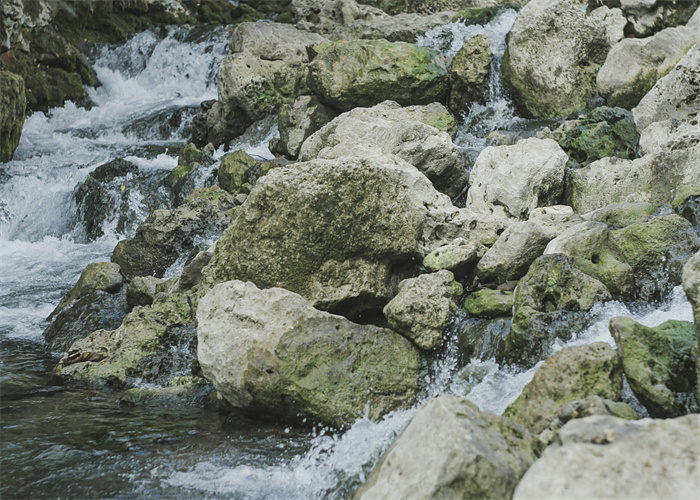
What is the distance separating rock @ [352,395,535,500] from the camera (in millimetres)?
2721

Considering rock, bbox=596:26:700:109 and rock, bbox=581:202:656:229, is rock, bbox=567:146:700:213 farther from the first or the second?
rock, bbox=596:26:700:109

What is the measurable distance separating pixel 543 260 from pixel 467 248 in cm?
102

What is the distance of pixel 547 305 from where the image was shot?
529 centimetres

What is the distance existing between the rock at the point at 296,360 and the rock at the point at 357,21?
51.8 ft

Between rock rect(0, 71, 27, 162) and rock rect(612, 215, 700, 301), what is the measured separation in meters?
16.6

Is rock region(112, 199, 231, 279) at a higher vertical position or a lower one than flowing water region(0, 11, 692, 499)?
higher

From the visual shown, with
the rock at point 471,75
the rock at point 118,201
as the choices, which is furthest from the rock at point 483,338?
the rock at point 118,201

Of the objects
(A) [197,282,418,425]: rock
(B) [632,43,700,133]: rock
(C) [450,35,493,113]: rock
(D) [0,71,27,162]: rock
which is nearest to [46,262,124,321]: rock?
(A) [197,282,418,425]: rock

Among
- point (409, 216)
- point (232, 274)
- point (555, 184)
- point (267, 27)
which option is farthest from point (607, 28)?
point (232, 274)

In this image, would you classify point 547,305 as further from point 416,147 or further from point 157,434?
point 416,147

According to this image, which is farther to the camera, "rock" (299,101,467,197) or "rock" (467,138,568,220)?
"rock" (299,101,467,197)

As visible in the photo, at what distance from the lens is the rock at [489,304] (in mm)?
5609

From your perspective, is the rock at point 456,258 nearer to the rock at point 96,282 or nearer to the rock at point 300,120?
Result: the rock at point 96,282

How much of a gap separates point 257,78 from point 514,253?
40.3 feet
